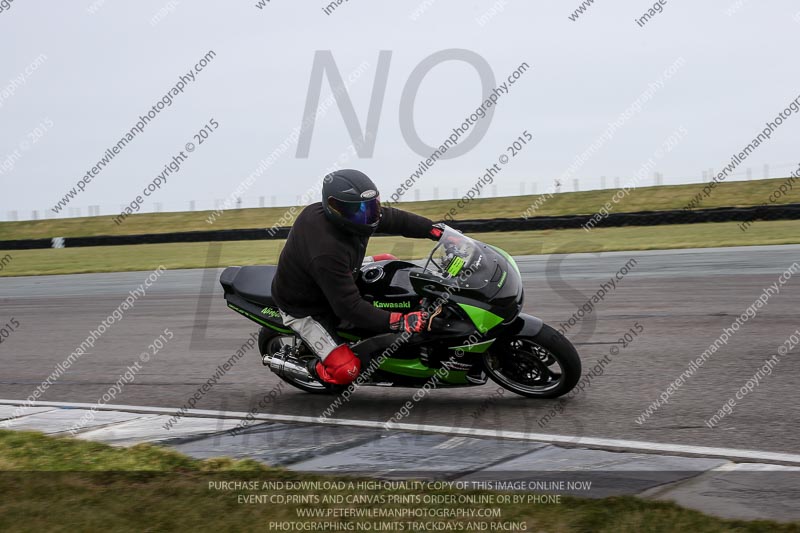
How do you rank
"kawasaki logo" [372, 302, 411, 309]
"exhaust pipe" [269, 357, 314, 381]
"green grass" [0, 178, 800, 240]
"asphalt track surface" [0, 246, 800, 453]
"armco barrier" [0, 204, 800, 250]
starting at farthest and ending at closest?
"green grass" [0, 178, 800, 240]
"armco barrier" [0, 204, 800, 250]
"exhaust pipe" [269, 357, 314, 381]
"kawasaki logo" [372, 302, 411, 309]
"asphalt track surface" [0, 246, 800, 453]

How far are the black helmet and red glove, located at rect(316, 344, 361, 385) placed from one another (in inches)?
37.7

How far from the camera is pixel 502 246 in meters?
24.0

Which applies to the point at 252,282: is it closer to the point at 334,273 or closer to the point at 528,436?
the point at 334,273

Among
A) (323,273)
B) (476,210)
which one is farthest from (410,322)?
(476,210)

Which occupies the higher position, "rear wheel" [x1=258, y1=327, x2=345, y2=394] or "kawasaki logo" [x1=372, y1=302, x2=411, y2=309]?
"kawasaki logo" [x1=372, y1=302, x2=411, y2=309]

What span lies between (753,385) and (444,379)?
2.43 meters

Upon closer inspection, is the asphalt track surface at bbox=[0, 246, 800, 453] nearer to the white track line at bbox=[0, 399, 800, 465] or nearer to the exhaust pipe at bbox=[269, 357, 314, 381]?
the white track line at bbox=[0, 399, 800, 465]

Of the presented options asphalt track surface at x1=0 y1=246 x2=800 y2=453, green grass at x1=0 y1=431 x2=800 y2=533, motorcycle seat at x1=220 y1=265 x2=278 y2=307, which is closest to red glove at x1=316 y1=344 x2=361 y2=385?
asphalt track surface at x1=0 y1=246 x2=800 y2=453

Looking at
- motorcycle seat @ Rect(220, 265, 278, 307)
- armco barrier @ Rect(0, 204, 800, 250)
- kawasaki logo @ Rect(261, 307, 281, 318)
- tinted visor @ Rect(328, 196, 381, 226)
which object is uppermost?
tinted visor @ Rect(328, 196, 381, 226)

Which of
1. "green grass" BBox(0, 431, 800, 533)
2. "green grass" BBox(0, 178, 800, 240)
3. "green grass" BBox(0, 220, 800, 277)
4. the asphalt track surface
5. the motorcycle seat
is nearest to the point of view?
"green grass" BBox(0, 431, 800, 533)

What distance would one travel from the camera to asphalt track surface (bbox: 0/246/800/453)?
6.41 m

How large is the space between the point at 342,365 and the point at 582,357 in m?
2.75

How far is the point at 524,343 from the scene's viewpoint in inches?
267

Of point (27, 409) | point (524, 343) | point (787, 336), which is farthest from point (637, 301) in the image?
point (27, 409)
